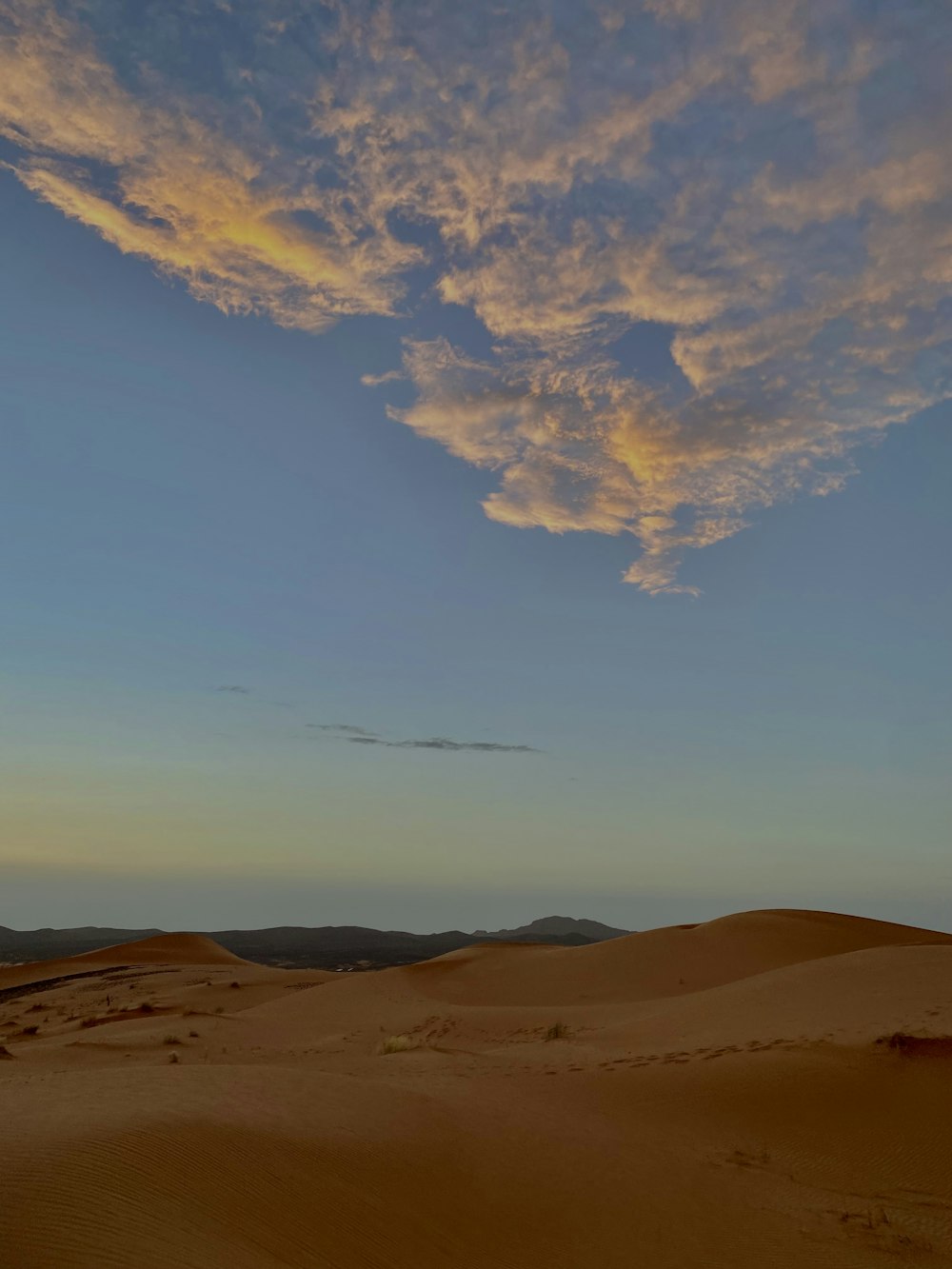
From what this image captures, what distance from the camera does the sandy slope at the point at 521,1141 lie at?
6.16 meters

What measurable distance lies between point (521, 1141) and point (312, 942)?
10595cm

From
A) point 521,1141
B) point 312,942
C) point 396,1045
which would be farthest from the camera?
point 312,942

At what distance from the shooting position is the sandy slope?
616cm

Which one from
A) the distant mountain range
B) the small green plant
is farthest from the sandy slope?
the distant mountain range

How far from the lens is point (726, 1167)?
964 centimetres

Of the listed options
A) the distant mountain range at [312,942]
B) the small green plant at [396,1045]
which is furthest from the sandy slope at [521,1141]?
the distant mountain range at [312,942]

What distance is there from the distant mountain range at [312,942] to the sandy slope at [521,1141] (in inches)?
1771

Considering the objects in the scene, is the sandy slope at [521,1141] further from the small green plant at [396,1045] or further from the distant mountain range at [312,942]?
the distant mountain range at [312,942]

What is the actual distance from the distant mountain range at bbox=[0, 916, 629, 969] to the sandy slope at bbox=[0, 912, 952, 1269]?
4498cm

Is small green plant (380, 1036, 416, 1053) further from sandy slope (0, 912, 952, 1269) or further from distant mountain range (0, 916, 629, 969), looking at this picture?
distant mountain range (0, 916, 629, 969)

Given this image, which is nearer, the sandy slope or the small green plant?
the sandy slope

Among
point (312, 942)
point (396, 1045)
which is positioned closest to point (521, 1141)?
point (396, 1045)

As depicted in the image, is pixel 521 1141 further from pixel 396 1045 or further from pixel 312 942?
pixel 312 942

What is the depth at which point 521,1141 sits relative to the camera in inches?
368
